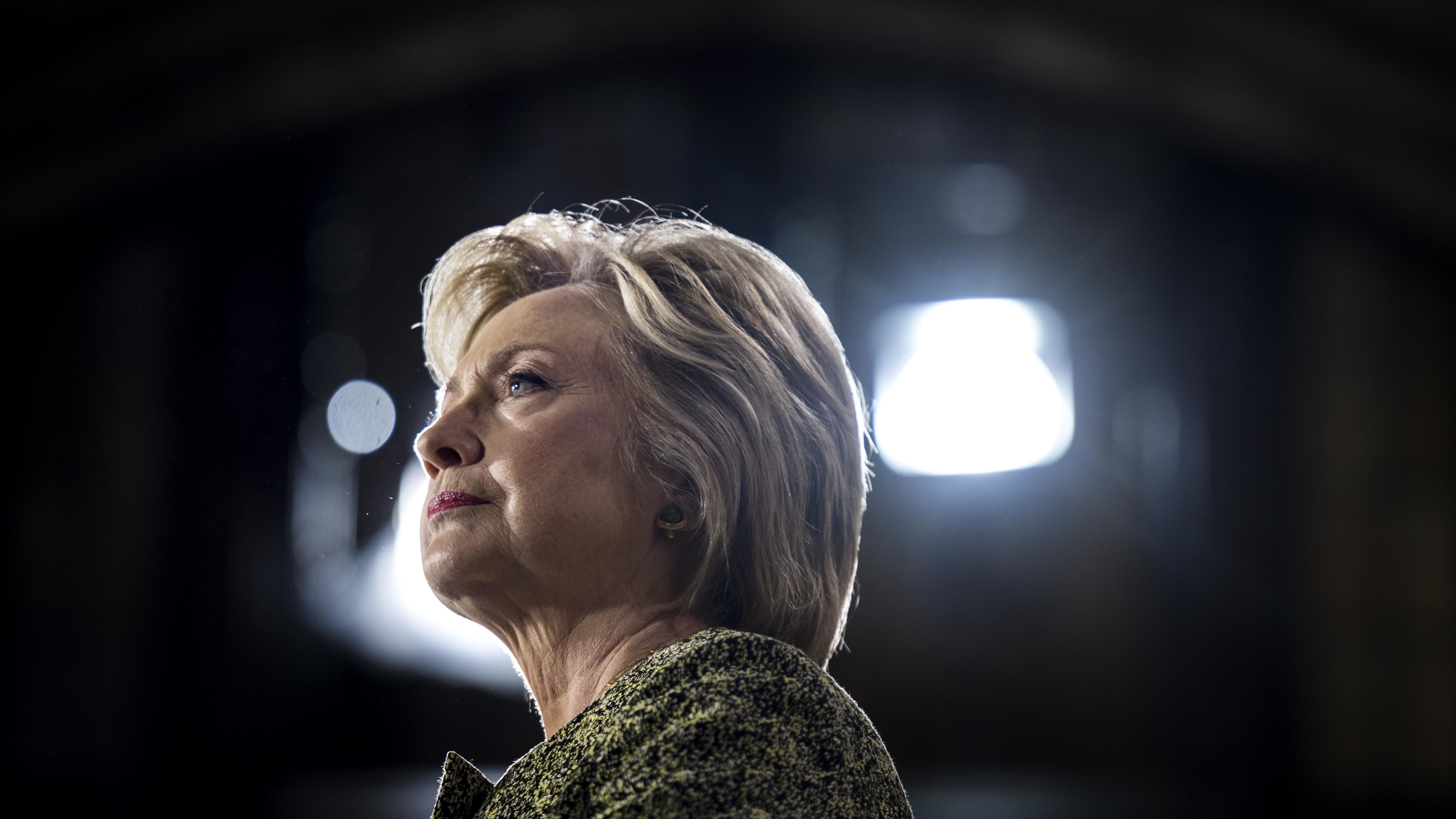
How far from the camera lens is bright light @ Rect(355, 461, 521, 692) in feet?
20.5

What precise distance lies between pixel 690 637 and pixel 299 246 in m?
6.24

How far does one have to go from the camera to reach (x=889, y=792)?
1.11 metres

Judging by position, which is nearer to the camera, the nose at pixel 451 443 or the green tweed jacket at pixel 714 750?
the green tweed jacket at pixel 714 750

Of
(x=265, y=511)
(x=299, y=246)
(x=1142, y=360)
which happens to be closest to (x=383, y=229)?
(x=299, y=246)

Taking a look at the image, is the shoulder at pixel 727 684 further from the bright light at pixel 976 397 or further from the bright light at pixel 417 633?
the bright light at pixel 976 397

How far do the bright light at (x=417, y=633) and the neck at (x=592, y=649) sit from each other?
14.0ft

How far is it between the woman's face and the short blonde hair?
Answer: 0.04 m

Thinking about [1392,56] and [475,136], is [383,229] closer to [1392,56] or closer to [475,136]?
[475,136]

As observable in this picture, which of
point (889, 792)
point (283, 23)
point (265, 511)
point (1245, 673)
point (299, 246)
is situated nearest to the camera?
point (889, 792)

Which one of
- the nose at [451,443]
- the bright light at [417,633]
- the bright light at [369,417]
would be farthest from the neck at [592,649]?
the bright light at [417,633]

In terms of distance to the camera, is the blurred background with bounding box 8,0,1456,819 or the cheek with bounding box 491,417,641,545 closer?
the cheek with bounding box 491,417,641,545

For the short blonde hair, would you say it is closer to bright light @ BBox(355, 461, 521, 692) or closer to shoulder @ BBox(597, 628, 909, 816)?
shoulder @ BBox(597, 628, 909, 816)

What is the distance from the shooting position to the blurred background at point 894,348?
6.41m

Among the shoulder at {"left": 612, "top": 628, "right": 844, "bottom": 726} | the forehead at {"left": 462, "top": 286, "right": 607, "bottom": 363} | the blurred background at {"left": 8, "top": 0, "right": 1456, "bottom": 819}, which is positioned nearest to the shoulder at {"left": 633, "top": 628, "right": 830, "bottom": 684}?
the shoulder at {"left": 612, "top": 628, "right": 844, "bottom": 726}
